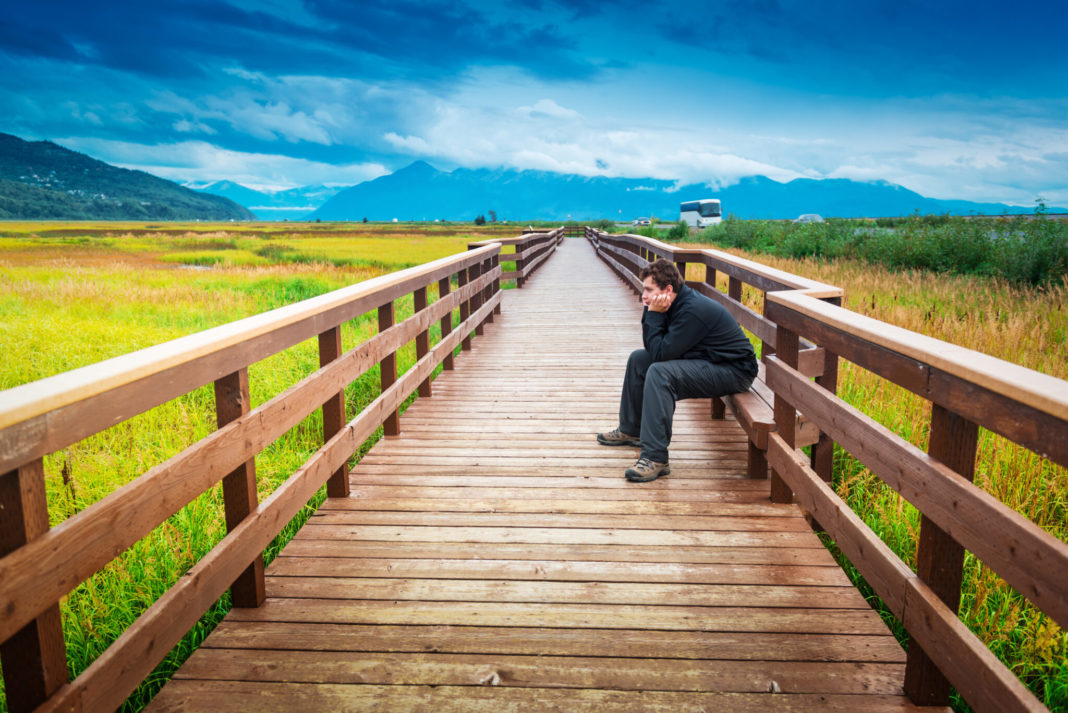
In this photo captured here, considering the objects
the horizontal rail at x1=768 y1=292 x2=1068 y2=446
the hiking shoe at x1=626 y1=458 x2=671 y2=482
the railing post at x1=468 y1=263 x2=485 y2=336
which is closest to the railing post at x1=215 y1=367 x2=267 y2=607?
the hiking shoe at x1=626 y1=458 x2=671 y2=482

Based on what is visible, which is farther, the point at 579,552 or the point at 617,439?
the point at 617,439

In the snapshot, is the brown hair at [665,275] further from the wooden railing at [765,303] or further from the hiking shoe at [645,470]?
the hiking shoe at [645,470]

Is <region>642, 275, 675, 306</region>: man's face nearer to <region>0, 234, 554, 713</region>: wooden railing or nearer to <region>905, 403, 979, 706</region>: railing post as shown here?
<region>0, 234, 554, 713</region>: wooden railing

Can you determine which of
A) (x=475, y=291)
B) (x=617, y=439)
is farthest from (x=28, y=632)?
(x=475, y=291)

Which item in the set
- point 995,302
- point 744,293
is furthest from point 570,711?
point 744,293

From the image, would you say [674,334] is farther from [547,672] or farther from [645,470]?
[547,672]

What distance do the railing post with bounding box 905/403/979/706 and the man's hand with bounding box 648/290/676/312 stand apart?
220 centimetres

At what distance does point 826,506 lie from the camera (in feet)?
9.36

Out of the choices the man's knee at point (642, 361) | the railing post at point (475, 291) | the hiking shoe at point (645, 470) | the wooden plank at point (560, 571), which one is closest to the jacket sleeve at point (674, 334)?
the man's knee at point (642, 361)

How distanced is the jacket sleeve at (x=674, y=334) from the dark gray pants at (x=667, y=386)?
7cm

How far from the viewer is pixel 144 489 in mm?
1939

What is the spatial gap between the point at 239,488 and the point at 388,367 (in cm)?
207

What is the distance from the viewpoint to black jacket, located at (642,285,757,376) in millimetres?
4152

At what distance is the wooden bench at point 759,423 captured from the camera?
140 inches
